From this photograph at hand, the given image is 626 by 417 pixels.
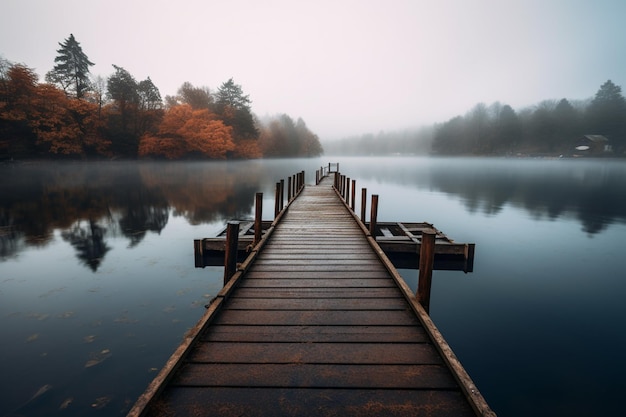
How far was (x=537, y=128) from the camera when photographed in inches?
3268

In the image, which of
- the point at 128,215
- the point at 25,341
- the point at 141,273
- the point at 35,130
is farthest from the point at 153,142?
the point at 25,341

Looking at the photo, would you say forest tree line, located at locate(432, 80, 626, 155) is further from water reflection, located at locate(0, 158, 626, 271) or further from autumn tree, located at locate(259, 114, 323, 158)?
water reflection, located at locate(0, 158, 626, 271)

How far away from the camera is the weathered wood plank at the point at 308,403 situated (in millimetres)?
2588

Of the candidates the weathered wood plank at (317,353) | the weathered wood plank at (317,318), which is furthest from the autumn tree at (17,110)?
the weathered wood plank at (317,353)

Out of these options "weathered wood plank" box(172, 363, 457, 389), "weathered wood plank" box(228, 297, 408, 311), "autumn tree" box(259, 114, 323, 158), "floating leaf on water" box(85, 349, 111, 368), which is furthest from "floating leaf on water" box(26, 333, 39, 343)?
"autumn tree" box(259, 114, 323, 158)

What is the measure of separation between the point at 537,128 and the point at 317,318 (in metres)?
102

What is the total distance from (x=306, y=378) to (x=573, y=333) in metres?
6.93

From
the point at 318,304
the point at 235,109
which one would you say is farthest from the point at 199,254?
the point at 235,109

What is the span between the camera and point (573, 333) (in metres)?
6.71

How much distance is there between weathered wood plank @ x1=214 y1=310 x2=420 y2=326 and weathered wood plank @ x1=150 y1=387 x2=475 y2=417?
114cm

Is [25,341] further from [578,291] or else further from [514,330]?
[578,291]

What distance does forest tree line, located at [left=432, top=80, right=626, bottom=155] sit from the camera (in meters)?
73.2

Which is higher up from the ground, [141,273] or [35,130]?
[35,130]

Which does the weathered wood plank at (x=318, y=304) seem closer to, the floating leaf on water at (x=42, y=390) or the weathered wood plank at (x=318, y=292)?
the weathered wood plank at (x=318, y=292)
